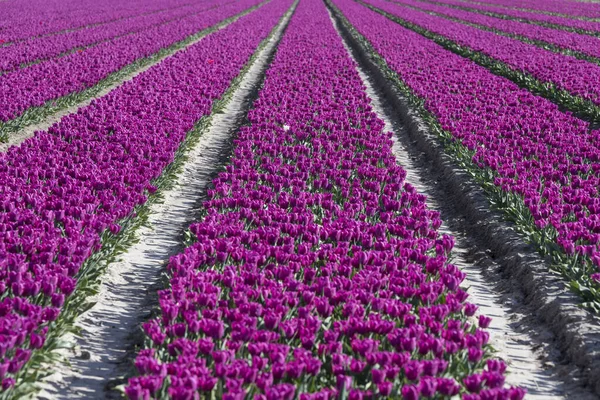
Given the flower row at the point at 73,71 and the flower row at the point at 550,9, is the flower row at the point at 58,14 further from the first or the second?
the flower row at the point at 550,9

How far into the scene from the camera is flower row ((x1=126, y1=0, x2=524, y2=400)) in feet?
15.3

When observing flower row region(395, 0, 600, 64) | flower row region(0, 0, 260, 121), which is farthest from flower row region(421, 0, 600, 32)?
flower row region(0, 0, 260, 121)

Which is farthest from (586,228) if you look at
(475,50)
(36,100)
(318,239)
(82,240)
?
(475,50)

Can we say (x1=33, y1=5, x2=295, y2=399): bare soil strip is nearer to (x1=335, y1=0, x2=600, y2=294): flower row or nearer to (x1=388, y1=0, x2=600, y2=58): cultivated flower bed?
(x1=335, y1=0, x2=600, y2=294): flower row

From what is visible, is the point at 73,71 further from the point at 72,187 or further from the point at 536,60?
the point at 536,60

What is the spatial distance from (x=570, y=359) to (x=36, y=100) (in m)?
12.3

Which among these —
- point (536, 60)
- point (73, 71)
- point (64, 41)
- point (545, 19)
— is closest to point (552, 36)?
point (536, 60)

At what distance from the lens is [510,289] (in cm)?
A: 727

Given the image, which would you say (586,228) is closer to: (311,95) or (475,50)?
(311,95)

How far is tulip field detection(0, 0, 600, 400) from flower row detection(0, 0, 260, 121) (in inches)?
4.4

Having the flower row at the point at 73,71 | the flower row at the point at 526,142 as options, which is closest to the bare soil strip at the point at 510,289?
the flower row at the point at 526,142

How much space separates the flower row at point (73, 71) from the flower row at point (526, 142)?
8058 mm

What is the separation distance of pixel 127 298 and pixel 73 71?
13987 millimetres

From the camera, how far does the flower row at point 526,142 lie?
27.0 ft
